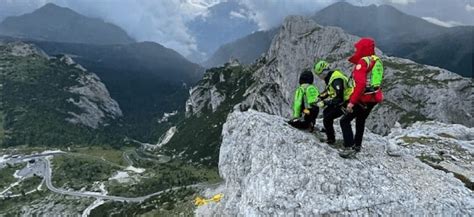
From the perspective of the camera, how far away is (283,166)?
24.7m

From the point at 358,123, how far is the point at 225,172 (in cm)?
1037

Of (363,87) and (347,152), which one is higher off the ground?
(363,87)

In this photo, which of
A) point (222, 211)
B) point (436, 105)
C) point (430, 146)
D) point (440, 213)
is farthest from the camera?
point (436, 105)

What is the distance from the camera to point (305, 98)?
27953 millimetres

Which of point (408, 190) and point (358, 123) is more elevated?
point (358, 123)

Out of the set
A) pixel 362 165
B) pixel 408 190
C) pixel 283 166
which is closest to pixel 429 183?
pixel 408 190

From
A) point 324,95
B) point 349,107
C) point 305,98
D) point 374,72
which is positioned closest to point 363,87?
point 374,72

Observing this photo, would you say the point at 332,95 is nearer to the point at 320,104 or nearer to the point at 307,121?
the point at 320,104

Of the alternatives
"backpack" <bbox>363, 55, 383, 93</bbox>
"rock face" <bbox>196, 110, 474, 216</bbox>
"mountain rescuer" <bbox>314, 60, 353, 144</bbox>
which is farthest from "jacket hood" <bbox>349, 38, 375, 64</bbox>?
"rock face" <bbox>196, 110, 474, 216</bbox>

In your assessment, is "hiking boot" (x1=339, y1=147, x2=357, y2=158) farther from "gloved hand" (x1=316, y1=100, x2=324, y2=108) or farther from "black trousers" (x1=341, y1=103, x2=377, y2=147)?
"gloved hand" (x1=316, y1=100, x2=324, y2=108)

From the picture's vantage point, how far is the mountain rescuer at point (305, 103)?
27672 millimetres

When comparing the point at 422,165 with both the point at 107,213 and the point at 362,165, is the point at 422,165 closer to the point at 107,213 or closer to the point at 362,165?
the point at 362,165

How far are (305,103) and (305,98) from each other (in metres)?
0.35

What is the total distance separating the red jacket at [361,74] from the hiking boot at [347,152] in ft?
9.59
